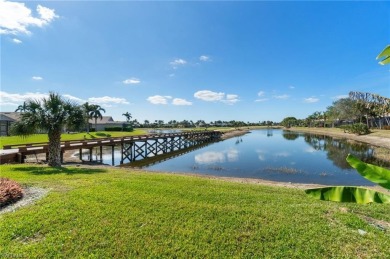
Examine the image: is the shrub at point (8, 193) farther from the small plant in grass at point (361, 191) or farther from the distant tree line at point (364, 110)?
the distant tree line at point (364, 110)

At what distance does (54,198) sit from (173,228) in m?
4.58

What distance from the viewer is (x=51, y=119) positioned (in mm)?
15008

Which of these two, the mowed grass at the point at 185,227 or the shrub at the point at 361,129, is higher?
the shrub at the point at 361,129

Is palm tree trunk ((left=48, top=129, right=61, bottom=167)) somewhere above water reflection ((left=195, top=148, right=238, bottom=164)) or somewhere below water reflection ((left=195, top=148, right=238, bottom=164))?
above

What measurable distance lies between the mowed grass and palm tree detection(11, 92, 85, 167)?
8808mm

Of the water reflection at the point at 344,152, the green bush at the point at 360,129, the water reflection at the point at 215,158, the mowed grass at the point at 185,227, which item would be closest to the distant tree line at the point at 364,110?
the green bush at the point at 360,129

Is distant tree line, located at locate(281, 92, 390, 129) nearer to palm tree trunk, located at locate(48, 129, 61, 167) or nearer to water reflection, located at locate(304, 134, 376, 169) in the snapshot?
water reflection, located at locate(304, 134, 376, 169)

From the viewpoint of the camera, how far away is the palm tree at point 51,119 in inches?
575

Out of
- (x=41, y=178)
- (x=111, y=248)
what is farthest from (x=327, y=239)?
(x=41, y=178)

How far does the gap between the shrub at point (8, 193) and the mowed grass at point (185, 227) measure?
3.16ft

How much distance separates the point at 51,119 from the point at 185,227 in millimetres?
14081

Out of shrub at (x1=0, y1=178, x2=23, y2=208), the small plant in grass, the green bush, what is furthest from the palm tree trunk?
the green bush

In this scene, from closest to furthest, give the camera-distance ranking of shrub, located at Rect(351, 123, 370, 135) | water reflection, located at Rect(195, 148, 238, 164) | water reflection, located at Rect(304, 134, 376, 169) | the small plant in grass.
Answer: the small plant in grass → water reflection, located at Rect(304, 134, 376, 169) → water reflection, located at Rect(195, 148, 238, 164) → shrub, located at Rect(351, 123, 370, 135)

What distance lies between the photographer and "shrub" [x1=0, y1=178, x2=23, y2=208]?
686cm
